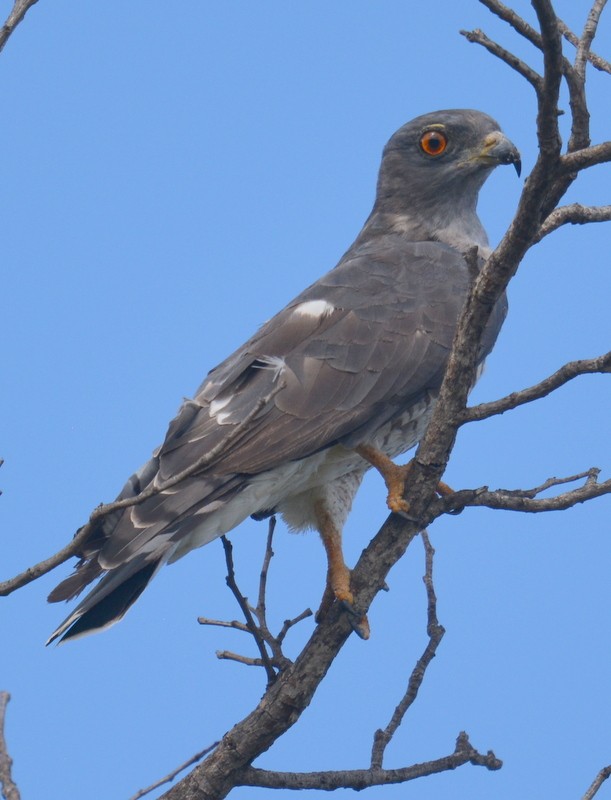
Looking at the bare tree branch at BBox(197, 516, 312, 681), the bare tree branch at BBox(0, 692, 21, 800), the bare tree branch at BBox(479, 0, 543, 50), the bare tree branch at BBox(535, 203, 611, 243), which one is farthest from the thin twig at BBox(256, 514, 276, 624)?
the bare tree branch at BBox(479, 0, 543, 50)

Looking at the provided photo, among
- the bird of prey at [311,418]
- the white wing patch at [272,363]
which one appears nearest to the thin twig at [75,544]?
the bird of prey at [311,418]

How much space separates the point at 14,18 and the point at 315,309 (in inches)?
86.6

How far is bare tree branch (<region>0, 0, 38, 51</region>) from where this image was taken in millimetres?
3416

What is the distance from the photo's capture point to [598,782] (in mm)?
4121

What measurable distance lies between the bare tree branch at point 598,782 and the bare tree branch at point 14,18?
11.0 ft

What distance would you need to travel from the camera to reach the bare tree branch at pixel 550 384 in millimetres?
3783

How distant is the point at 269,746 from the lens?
14.6 feet

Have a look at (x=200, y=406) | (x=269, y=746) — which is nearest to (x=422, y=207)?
(x=200, y=406)

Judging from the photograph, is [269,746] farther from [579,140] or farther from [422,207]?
[422,207]

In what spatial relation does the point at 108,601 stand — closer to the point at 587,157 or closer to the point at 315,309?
the point at 315,309

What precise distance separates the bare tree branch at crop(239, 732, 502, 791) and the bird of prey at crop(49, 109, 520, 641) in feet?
1.96

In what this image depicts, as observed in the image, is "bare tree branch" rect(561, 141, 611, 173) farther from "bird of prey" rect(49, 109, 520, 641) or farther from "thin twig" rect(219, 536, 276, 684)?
"thin twig" rect(219, 536, 276, 684)

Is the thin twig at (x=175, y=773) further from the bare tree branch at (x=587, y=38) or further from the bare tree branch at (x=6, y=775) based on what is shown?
the bare tree branch at (x=587, y=38)

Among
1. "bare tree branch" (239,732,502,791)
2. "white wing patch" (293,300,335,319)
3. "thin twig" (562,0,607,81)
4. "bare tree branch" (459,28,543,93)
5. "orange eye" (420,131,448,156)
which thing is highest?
"orange eye" (420,131,448,156)
